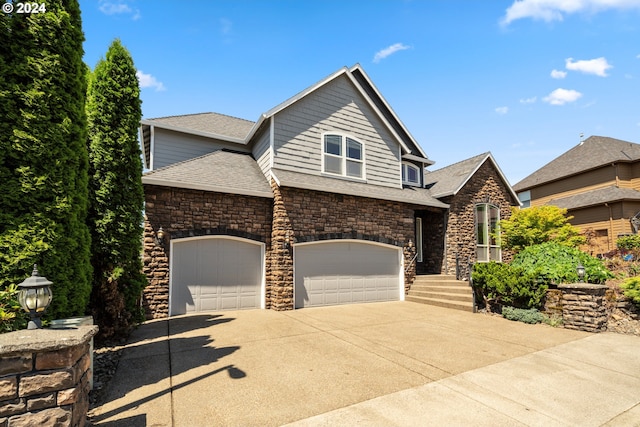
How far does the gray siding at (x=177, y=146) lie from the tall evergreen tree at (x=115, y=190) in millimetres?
5313

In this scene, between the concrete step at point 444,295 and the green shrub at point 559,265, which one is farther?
the concrete step at point 444,295

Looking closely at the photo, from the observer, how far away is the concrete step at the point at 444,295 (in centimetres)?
1036

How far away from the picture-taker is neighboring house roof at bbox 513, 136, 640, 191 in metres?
21.1

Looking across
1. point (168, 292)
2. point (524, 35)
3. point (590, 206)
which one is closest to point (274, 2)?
point (524, 35)

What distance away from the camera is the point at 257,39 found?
30.2ft

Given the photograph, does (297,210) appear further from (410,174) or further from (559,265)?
(559,265)

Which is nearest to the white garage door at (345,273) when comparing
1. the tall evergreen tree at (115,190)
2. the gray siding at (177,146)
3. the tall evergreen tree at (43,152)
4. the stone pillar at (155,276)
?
the stone pillar at (155,276)

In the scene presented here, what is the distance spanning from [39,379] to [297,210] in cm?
809

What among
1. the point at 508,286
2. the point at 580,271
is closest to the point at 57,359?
the point at 508,286

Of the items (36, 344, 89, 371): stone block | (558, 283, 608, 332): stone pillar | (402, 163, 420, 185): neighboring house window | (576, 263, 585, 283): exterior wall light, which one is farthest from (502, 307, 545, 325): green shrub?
(36, 344, 89, 371): stone block

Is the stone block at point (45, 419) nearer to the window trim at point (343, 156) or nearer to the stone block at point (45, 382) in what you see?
the stone block at point (45, 382)

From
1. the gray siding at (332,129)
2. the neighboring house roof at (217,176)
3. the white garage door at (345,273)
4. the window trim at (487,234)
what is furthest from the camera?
the window trim at (487,234)

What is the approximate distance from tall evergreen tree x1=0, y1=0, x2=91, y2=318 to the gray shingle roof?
771 centimetres

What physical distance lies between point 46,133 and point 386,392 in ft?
19.7
